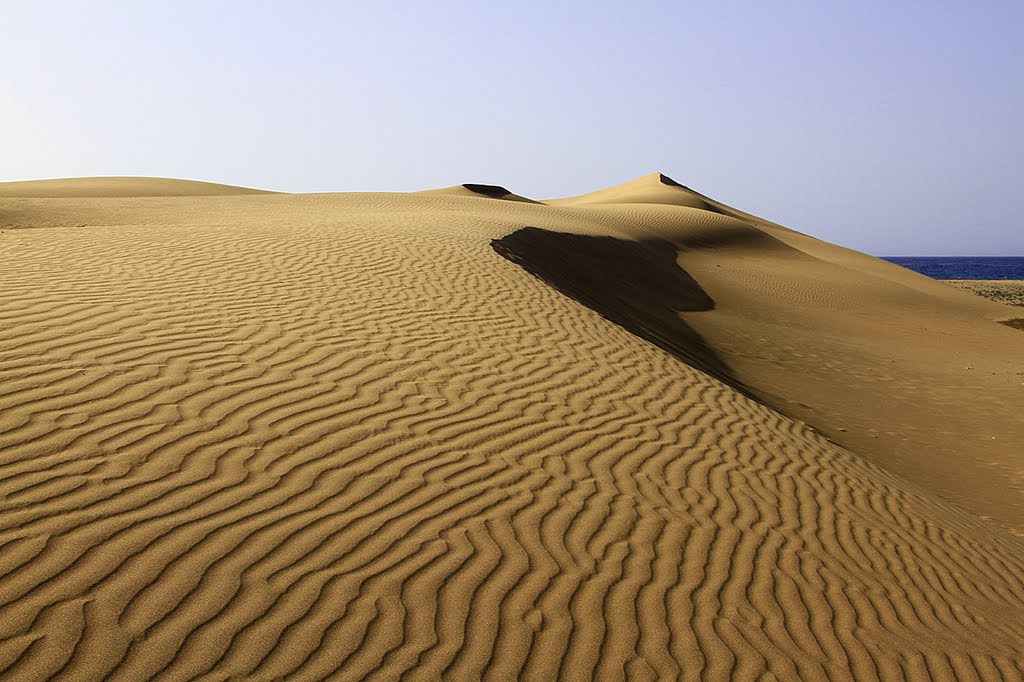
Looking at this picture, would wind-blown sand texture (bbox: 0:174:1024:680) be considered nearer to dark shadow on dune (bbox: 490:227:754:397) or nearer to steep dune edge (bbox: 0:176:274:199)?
dark shadow on dune (bbox: 490:227:754:397)

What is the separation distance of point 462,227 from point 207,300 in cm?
923

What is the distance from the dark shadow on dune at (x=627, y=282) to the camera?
12898 mm

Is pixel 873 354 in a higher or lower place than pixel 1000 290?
higher

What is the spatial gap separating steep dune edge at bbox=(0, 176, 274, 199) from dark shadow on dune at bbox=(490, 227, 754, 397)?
60.4 feet

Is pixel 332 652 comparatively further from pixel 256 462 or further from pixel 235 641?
pixel 256 462

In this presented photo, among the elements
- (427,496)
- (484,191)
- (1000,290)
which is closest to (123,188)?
(484,191)

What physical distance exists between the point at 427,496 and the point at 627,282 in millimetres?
14806

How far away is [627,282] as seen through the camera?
62.1 ft

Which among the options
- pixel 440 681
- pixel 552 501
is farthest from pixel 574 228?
pixel 440 681

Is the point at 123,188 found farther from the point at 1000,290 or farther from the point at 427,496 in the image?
the point at 1000,290

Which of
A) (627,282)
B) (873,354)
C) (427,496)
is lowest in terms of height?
(873,354)

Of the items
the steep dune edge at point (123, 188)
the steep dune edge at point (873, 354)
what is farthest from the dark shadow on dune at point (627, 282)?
the steep dune edge at point (123, 188)

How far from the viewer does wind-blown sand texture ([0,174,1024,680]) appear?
11.2 ft

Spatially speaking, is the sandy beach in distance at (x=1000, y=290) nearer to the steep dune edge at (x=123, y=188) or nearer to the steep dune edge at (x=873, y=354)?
the steep dune edge at (x=873, y=354)
